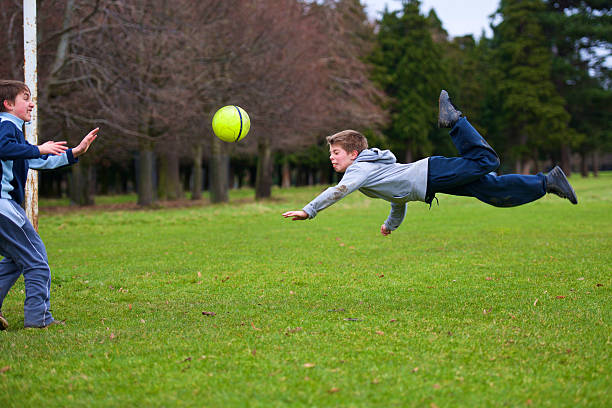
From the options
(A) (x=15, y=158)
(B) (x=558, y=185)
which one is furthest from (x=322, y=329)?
(A) (x=15, y=158)

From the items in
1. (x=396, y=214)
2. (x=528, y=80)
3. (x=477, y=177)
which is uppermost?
(x=528, y=80)

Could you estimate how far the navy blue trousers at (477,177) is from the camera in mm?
6316

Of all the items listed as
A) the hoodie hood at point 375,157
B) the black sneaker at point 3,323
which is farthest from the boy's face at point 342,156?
the black sneaker at point 3,323

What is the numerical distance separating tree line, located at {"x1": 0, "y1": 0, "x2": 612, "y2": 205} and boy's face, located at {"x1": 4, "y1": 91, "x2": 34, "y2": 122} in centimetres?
1389

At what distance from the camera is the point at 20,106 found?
6.10 meters

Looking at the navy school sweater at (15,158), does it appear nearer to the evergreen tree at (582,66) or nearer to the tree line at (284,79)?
the tree line at (284,79)

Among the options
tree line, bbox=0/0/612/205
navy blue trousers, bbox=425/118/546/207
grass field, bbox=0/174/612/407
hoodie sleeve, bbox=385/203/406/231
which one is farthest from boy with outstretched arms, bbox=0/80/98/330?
tree line, bbox=0/0/612/205

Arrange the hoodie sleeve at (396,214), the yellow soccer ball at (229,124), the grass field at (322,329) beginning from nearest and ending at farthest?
the grass field at (322,329) → the hoodie sleeve at (396,214) → the yellow soccer ball at (229,124)

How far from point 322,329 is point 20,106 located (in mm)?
3879

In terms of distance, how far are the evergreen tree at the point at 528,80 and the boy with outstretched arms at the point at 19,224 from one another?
55.8 m

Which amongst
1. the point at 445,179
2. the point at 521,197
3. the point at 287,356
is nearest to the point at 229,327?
the point at 287,356

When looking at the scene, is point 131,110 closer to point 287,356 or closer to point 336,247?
point 336,247

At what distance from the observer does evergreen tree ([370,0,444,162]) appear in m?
55.8

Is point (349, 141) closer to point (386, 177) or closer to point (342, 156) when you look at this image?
point (342, 156)
